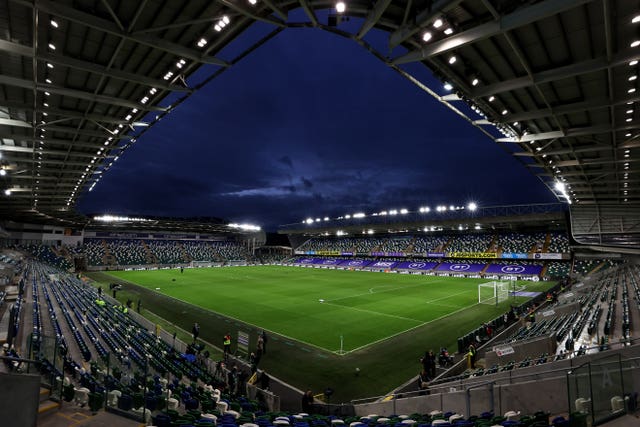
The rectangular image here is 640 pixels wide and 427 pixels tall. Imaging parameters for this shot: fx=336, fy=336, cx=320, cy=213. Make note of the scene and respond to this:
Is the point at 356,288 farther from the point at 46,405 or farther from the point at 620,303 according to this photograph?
the point at 46,405

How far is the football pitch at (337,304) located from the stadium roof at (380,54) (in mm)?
14300

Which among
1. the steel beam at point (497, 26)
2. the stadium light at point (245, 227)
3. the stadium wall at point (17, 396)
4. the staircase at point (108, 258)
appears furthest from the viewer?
the stadium light at point (245, 227)

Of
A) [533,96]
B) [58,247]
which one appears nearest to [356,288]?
[533,96]

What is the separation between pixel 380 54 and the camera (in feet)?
30.7

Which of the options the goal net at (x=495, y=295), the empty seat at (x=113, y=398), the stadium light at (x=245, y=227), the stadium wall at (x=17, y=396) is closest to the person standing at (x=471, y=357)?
the empty seat at (x=113, y=398)

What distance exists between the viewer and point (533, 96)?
493 inches

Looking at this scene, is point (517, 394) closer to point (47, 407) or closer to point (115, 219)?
point (47, 407)

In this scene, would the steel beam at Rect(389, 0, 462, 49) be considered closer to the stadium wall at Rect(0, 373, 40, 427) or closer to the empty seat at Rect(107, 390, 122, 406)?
the stadium wall at Rect(0, 373, 40, 427)

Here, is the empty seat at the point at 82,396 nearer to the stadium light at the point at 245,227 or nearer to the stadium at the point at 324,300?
the stadium at the point at 324,300

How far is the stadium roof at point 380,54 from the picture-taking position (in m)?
7.80

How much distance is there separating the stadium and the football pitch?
1.07ft

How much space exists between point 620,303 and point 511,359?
38.8 ft

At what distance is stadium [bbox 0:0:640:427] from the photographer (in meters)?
7.66

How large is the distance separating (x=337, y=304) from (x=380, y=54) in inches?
965
